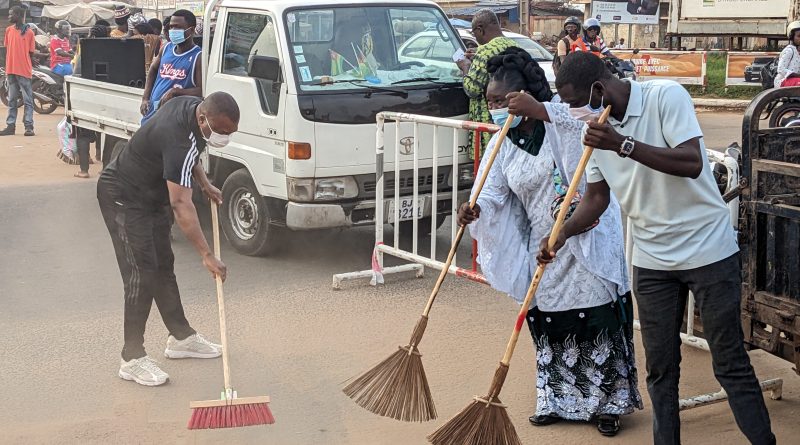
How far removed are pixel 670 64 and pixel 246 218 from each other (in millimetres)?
16677

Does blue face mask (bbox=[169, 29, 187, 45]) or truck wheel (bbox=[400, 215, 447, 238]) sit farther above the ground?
blue face mask (bbox=[169, 29, 187, 45])

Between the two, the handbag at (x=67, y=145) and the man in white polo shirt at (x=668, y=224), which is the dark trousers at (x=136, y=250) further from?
the handbag at (x=67, y=145)

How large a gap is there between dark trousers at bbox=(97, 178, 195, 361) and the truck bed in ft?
13.8

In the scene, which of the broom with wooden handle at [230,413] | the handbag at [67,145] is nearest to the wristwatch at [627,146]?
the broom with wooden handle at [230,413]

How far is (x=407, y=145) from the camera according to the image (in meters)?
7.52

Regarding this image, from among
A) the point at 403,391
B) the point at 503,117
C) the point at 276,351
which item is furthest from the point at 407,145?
the point at 403,391

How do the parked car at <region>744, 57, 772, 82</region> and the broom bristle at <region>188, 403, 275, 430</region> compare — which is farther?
the parked car at <region>744, 57, 772, 82</region>

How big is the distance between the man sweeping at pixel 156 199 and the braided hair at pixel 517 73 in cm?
137

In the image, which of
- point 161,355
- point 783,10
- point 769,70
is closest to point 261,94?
point 161,355

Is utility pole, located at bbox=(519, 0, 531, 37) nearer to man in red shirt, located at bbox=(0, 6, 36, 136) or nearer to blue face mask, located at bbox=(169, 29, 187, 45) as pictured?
man in red shirt, located at bbox=(0, 6, 36, 136)

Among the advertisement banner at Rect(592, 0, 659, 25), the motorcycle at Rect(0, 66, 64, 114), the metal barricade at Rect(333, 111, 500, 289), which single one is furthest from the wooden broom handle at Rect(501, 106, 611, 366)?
the advertisement banner at Rect(592, 0, 659, 25)

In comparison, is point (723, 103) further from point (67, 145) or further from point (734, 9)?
point (67, 145)

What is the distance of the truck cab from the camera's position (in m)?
7.43

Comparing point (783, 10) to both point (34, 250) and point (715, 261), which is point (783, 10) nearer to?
point (34, 250)
